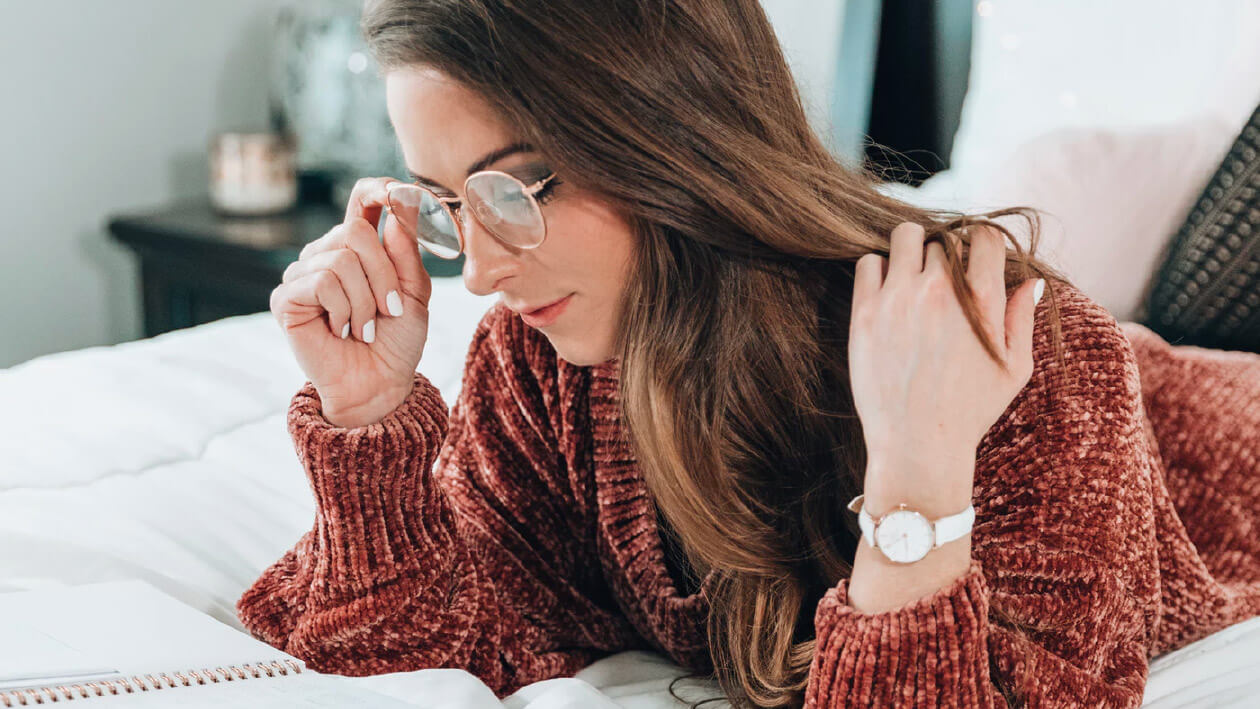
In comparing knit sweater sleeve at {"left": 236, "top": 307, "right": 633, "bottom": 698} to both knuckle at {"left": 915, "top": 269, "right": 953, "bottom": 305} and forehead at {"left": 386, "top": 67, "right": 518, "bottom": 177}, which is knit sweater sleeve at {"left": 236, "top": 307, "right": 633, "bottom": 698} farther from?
knuckle at {"left": 915, "top": 269, "right": 953, "bottom": 305}

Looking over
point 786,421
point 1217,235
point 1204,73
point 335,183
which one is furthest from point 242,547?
point 335,183

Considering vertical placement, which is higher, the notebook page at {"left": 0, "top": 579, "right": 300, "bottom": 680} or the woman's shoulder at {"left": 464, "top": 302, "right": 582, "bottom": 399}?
the woman's shoulder at {"left": 464, "top": 302, "right": 582, "bottom": 399}

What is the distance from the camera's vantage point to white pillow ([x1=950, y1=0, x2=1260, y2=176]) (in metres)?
1.60

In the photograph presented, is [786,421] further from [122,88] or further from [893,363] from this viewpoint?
[122,88]

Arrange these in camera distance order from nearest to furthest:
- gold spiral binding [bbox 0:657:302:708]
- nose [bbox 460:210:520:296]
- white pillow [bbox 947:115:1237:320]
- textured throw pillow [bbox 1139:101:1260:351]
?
gold spiral binding [bbox 0:657:302:708] → nose [bbox 460:210:520:296] → textured throw pillow [bbox 1139:101:1260:351] → white pillow [bbox 947:115:1237:320]

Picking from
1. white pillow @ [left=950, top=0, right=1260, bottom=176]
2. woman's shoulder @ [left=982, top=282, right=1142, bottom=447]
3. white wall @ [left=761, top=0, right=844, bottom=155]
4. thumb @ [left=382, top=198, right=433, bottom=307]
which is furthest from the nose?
white wall @ [left=761, top=0, right=844, bottom=155]

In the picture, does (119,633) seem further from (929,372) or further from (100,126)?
(100,126)

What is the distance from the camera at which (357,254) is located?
94 cm

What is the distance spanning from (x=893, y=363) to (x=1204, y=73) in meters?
1.21

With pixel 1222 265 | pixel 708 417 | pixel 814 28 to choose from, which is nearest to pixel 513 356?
pixel 708 417

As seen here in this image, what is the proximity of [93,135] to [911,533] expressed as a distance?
2.29 metres

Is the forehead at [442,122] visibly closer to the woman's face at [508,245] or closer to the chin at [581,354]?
the woman's face at [508,245]

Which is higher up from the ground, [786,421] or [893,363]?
[893,363]

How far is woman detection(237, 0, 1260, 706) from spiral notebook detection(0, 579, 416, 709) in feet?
0.66
